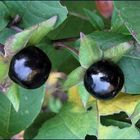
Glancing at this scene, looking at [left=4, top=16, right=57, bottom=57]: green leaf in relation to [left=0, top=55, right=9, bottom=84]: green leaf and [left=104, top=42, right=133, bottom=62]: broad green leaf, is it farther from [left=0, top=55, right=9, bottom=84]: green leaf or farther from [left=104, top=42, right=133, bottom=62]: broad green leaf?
[left=104, top=42, right=133, bottom=62]: broad green leaf

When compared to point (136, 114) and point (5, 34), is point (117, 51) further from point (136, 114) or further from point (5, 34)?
point (5, 34)

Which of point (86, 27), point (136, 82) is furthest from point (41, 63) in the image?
point (86, 27)

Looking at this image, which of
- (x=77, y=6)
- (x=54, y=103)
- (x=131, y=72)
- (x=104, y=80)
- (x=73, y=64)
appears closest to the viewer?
(x=104, y=80)

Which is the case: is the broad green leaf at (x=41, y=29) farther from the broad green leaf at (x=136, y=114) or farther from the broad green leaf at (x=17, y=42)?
the broad green leaf at (x=136, y=114)

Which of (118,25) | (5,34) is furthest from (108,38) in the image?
(5,34)

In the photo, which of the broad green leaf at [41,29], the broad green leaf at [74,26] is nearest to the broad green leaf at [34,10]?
the broad green leaf at [41,29]

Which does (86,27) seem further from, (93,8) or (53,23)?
(53,23)
